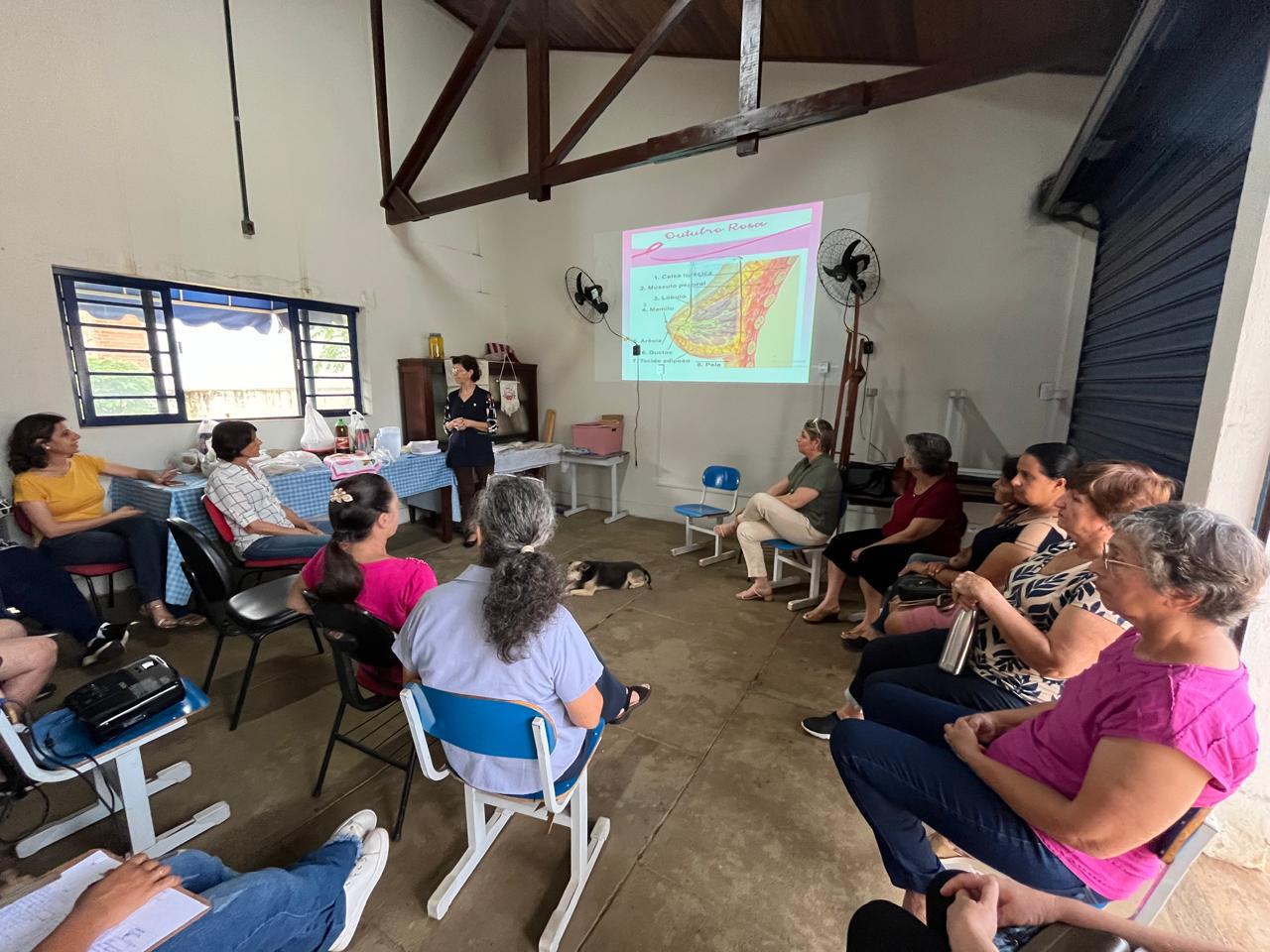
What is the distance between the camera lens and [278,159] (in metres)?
3.60

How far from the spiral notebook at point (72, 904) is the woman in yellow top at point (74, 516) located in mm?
2354

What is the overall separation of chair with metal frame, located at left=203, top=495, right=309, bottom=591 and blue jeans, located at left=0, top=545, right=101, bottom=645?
571 mm

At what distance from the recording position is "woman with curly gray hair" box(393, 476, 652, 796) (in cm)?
106

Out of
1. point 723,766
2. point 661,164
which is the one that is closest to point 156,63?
point 661,164

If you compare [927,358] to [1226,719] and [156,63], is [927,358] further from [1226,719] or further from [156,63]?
[156,63]

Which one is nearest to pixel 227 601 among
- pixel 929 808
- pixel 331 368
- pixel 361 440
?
pixel 361 440

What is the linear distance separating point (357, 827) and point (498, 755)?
21.3 inches

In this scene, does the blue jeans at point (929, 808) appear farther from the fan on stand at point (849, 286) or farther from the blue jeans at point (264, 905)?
the fan on stand at point (849, 286)

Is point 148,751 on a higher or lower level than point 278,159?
lower

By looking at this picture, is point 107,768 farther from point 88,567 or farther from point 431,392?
point 431,392

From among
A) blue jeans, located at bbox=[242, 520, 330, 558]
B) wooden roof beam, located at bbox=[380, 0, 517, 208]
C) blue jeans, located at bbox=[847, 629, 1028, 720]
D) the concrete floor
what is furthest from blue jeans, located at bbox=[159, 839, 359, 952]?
wooden roof beam, located at bbox=[380, 0, 517, 208]

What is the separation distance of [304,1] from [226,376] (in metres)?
2.74

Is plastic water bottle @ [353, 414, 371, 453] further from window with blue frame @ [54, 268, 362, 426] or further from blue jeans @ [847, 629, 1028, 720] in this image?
blue jeans @ [847, 629, 1028, 720]

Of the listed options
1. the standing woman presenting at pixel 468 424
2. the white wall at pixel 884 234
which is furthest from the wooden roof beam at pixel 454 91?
the standing woman presenting at pixel 468 424
